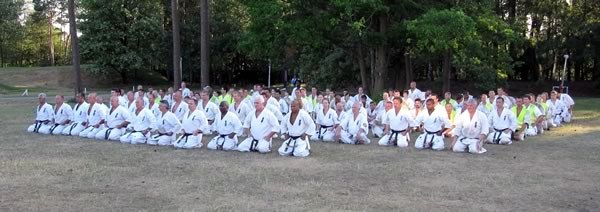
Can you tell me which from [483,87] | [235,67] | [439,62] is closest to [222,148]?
[483,87]

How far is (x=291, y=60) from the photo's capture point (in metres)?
42.6

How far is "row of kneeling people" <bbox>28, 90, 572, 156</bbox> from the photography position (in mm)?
10883

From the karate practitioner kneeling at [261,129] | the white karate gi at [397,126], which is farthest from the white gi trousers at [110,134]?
the white karate gi at [397,126]

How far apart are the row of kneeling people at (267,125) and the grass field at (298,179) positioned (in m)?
0.47

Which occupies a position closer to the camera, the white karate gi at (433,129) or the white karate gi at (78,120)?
the white karate gi at (433,129)

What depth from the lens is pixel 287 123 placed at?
1093cm

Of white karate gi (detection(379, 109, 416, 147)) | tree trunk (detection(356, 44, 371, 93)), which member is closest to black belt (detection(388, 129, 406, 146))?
white karate gi (detection(379, 109, 416, 147))

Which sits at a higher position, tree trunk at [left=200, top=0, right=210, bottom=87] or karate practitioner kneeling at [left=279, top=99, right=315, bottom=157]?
tree trunk at [left=200, top=0, right=210, bottom=87]

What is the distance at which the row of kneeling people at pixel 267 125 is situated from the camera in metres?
10.9

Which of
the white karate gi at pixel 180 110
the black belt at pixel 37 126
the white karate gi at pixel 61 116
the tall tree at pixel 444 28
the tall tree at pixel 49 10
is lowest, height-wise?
the black belt at pixel 37 126

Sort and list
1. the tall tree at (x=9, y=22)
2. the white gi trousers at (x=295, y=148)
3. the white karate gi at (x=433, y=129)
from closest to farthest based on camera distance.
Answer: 1. the white gi trousers at (x=295, y=148)
2. the white karate gi at (x=433, y=129)
3. the tall tree at (x=9, y=22)

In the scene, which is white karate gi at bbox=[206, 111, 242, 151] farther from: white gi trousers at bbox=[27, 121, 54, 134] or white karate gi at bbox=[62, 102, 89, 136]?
white gi trousers at bbox=[27, 121, 54, 134]

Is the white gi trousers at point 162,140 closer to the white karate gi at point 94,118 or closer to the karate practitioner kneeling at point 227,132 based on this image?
the karate practitioner kneeling at point 227,132

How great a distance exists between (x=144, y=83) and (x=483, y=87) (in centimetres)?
2898
